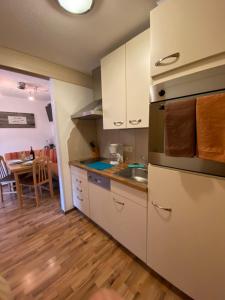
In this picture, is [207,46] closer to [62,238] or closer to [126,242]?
[126,242]

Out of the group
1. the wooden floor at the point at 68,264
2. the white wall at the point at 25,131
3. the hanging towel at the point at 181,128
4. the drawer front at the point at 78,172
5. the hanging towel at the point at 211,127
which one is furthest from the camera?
the white wall at the point at 25,131

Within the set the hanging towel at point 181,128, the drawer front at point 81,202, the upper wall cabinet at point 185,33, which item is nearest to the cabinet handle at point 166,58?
the upper wall cabinet at point 185,33

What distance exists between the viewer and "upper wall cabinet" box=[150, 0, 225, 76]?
0.70 metres

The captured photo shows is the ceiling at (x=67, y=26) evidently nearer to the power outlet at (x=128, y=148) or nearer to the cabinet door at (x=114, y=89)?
the cabinet door at (x=114, y=89)

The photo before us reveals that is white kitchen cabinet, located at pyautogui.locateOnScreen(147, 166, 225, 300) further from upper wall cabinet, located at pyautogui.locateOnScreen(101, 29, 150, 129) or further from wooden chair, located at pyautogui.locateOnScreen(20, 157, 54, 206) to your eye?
wooden chair, located at pyautogui.locateOnScreen(20, 157, 54, 206)

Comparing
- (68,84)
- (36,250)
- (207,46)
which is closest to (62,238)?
(36,250)

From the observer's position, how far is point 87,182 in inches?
71.1

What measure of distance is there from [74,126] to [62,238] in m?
1.55

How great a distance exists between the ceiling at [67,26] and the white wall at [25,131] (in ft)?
9.49

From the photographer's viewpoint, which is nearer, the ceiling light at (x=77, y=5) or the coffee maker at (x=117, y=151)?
the ceiling light at (x=77, y=5)

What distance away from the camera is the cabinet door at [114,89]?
1.42 metres

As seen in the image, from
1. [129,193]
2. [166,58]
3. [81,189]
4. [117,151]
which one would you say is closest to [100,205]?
[81,189]

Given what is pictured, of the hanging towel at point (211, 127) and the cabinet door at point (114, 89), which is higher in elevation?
the cabinet door at point (114, 89)

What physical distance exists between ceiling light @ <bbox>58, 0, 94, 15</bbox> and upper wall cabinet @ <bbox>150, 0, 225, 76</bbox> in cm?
48
